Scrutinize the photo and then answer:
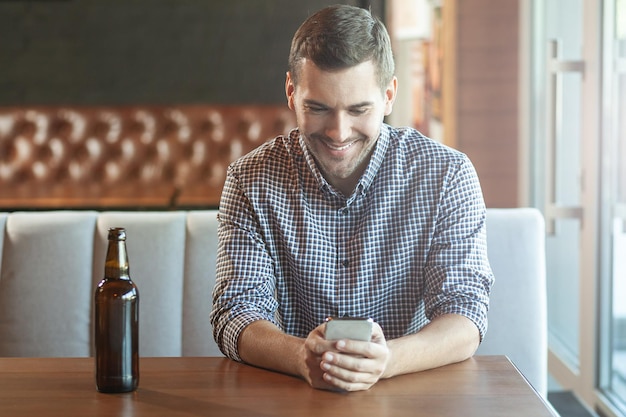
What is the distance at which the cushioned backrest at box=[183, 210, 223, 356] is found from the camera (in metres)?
2.15

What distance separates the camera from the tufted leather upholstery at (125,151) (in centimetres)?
505

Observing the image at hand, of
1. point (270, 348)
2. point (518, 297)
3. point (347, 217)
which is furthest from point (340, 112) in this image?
point (518, 297)

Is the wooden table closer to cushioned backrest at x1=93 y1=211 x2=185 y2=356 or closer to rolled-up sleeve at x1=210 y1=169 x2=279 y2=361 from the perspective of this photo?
rolled-up sleeve at x1=210 y1=169 x2=279 y2=361

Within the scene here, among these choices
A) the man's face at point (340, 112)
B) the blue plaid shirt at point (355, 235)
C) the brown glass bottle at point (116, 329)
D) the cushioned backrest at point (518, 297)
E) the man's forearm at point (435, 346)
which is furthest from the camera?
the cushioned backrest at point (518, 297)

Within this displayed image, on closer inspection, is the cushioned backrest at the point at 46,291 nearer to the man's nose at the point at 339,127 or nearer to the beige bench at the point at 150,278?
the beige bench at the point at 150,278

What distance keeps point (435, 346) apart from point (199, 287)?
2.64ft

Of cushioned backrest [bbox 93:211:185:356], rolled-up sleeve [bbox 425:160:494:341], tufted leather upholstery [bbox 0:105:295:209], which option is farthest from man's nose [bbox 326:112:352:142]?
tufted leather upholstery [bbox 0:105:295:209]

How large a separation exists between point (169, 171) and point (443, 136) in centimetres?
157

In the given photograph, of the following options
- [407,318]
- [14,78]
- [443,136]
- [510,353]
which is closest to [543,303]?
[510,353]

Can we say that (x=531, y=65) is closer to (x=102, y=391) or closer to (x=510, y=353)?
(x=510, y=353)

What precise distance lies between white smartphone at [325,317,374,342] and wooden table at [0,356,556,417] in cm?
8

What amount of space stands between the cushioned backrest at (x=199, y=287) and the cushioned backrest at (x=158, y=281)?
18 mm

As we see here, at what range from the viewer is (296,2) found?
5.06m

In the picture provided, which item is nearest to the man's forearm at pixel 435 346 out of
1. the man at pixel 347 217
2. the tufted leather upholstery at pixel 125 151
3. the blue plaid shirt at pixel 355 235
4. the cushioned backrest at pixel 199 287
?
the man at pixel 347 217
